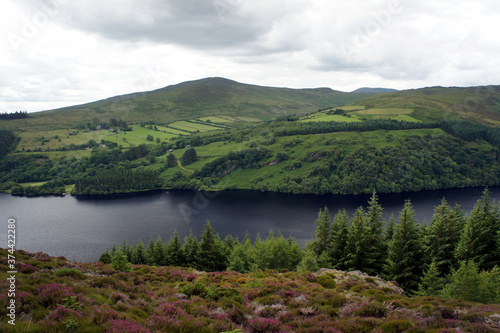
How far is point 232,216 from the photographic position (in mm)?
106062

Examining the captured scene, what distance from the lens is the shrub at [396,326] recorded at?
13.7 m

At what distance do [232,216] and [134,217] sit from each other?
37167 mm

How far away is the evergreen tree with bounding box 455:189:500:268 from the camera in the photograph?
29.5 m

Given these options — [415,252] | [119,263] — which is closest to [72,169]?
[119,263]

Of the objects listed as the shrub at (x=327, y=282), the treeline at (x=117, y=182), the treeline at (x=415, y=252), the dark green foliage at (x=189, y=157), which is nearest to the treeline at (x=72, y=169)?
the treeline at (x=117, y=182)

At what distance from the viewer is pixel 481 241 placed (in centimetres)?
3038

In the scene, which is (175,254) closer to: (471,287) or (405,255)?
(405,255)

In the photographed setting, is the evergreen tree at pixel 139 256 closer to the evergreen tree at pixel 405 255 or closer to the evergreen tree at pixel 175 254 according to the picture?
the evergreen tree at pixel 175 254

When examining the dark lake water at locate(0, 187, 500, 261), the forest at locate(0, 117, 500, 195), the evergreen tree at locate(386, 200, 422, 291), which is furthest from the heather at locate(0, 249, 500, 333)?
the forest at locate(0, 117, 500, 195)

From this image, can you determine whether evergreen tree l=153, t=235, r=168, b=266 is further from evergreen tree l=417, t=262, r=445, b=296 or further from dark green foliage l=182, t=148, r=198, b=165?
dark green foliage l=182, t=148, r=198, b=165

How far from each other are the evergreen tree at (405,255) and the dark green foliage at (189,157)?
156 metres

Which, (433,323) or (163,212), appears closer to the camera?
(433,323)

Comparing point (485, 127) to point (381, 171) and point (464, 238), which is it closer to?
point (381, 171)

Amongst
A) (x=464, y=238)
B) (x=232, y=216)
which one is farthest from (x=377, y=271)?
(x=232, y=216)
